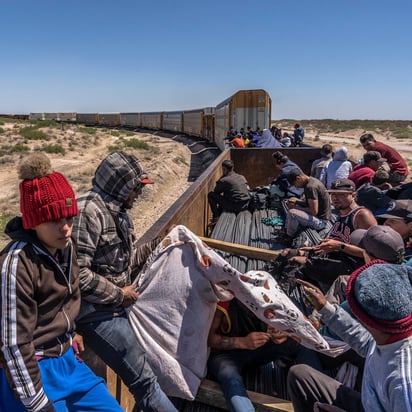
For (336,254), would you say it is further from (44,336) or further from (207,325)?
(44,336)

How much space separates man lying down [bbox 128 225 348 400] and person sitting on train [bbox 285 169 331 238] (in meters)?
2.97

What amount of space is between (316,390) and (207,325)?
73 cm

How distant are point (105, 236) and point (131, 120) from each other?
5789 cm

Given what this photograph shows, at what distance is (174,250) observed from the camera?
234 centimetres

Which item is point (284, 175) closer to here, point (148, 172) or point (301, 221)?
point (301, 221)


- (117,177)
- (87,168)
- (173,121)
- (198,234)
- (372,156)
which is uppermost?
(173,121)

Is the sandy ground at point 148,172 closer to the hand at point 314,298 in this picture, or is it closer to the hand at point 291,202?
the hand at point 291,202

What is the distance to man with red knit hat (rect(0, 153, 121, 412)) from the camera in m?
1.46

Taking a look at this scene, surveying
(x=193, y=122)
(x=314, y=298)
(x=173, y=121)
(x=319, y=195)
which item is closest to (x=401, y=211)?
(x=314, y=298)

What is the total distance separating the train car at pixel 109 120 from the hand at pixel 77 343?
62855mm

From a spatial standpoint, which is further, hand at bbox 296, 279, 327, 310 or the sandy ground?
the sandy ground

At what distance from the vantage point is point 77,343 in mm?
1915

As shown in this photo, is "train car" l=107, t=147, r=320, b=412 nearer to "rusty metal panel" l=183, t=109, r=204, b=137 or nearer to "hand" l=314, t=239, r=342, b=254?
"hand" l=314, t=239, r=342, b=254

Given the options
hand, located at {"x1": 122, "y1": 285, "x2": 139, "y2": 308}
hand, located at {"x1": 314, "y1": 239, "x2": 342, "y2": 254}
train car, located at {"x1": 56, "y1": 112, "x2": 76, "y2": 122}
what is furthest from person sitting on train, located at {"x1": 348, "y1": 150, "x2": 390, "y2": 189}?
train car, located at {"x1": 56, "y1": 112, "x2": 76, "y2": 122}
